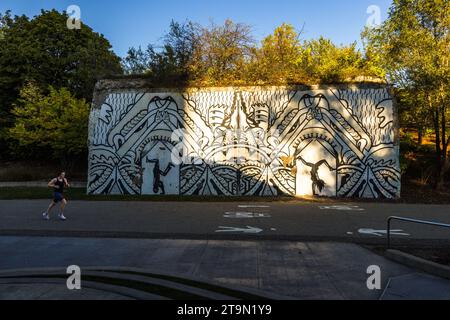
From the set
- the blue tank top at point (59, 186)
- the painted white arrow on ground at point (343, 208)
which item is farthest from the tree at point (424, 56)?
the blue tank top at point (59, 186)

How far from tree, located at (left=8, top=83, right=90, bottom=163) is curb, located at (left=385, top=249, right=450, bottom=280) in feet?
68.1

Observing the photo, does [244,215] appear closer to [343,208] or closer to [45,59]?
[343,208]

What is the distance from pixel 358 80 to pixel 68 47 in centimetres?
2251

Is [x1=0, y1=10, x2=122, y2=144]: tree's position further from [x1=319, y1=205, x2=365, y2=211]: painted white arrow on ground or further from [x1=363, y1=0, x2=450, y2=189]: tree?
[x1=319, y1=205, x2=365, y2=211]: painted white arrow on ground

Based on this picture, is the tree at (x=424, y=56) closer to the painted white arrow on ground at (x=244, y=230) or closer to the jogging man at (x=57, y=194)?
the painted white arrow on ground at (x=244, y=230)

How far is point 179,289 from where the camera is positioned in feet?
19.4

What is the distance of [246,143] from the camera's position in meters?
19.0

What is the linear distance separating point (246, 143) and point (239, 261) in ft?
37.7

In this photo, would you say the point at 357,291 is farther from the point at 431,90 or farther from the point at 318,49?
the point at 318,49

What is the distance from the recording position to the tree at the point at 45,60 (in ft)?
98.7

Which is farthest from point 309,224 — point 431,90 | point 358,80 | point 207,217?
point 431,90

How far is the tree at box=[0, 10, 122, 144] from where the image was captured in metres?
30.1

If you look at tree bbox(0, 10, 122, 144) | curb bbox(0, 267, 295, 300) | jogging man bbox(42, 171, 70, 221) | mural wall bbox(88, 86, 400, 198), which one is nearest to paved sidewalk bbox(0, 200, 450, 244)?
jogging man bbox(42, 171, 70, 221)
